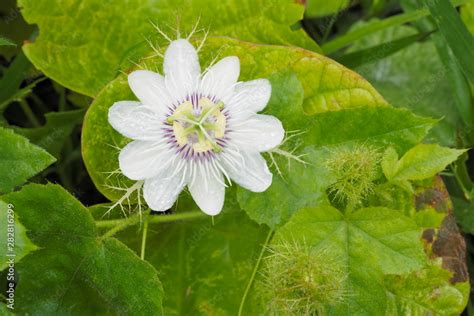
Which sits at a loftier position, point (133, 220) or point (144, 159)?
point (144, 159)

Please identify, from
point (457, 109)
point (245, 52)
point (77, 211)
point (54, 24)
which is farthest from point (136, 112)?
point (457, 109)

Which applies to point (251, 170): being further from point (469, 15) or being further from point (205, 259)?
point (469, 15)

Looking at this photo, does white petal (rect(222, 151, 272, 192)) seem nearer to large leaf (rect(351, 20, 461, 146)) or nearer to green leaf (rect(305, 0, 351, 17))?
large leaf (rect(351, 20, 461, 146))

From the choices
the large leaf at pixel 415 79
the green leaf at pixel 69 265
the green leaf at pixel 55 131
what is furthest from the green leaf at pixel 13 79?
the large leaf at pixel 415 79

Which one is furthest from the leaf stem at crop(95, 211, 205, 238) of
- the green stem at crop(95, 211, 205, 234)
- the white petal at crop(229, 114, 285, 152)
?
the white petal at crop(229, 114, 285, 152)

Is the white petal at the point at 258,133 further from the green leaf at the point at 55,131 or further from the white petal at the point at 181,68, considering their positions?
the green leaf at the point at 55,131

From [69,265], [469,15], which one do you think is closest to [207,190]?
[69,265]
